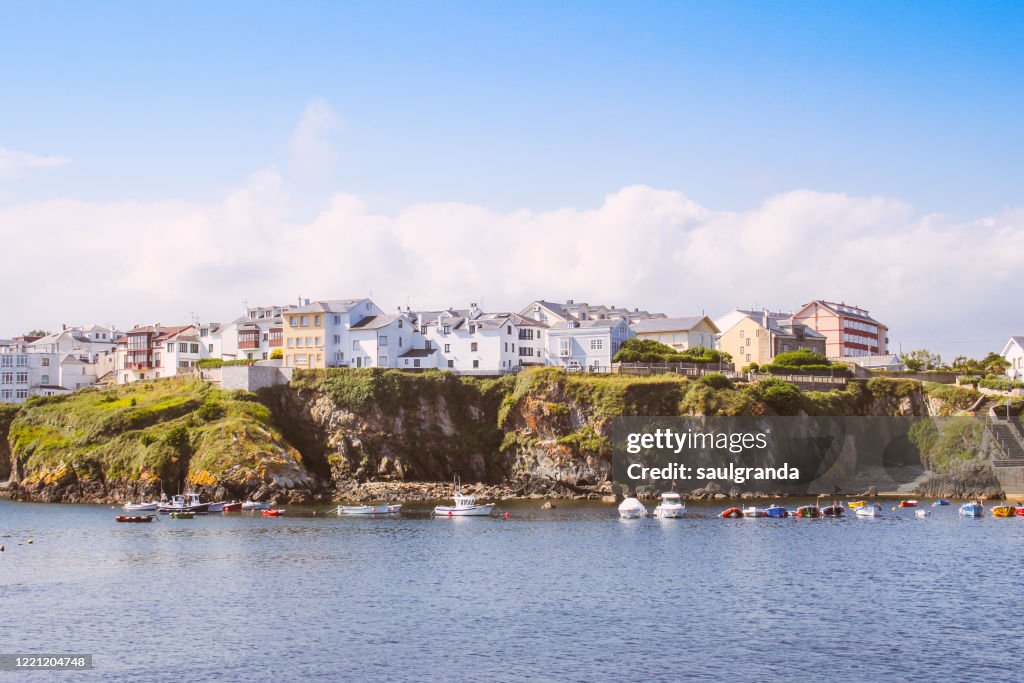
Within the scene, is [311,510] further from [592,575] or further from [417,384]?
[592,575]

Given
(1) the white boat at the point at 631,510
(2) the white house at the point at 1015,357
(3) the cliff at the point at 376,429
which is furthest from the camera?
(2) the white house at the point at 1015,357

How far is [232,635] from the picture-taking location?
55.1 m

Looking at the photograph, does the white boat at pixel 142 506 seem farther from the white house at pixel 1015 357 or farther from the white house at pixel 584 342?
the white house at pixel 1015 357

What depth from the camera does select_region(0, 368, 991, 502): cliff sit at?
5079 inches

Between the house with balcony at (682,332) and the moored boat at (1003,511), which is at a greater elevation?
the house with balcony at (682,332)

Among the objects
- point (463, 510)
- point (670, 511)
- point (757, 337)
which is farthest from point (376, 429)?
point (757, 337)

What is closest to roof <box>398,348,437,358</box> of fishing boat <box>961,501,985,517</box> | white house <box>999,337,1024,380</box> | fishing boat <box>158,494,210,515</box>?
fishing boat <box>158,494,210,515</box>

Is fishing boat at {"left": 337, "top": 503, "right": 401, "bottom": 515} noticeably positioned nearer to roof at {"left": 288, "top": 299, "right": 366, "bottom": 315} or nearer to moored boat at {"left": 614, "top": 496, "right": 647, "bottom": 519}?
moored boat at {"left": 614, "top": 496, "right": 647, "bottom": 519}

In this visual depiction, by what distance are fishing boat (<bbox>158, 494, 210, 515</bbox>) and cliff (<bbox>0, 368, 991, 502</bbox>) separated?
4479 mm

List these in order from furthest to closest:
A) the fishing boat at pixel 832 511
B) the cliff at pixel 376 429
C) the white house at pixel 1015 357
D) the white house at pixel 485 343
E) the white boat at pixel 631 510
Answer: the white house at pixel 1015 357 < the white house at pixel 485 343 < the cliff at pixel 376 429 < the fishing boat at pixel 832 511 < the white boat at pixel 631 510

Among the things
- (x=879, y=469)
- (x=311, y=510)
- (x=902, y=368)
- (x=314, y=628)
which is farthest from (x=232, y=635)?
(x=902, y=368)

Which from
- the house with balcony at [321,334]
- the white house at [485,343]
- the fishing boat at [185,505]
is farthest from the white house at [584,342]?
the fishing boat at [185,505]

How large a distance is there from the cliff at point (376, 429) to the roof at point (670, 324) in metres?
31.8

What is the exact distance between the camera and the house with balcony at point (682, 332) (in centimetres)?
17250
